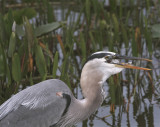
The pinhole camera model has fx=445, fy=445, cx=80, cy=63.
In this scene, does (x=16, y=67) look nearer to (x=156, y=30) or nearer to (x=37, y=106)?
(x=37, y=106)

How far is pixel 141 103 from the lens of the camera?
4.29 metres

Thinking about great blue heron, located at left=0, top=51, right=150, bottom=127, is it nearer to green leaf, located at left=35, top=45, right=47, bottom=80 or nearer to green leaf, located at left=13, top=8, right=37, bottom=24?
green leaf, located at left=35, top=45, right=47, bottom=80

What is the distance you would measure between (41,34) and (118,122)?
139 cm

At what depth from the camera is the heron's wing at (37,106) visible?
3.25 m

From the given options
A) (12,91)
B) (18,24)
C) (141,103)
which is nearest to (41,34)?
(18,24)

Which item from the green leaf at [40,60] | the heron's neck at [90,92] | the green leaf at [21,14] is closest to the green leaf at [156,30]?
the green leaf at [21,14]

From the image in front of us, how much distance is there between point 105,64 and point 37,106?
0.59 metres

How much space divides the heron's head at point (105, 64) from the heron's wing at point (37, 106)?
10.9 inches

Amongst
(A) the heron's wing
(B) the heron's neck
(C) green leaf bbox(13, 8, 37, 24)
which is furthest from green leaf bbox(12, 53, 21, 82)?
(C) green leaf bbox(13, 8, 37, 24)

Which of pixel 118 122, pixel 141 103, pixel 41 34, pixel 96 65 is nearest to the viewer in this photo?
pixel 96 65

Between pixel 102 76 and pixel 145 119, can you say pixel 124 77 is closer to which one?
pixel 145 119

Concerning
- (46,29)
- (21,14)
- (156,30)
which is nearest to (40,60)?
(46,29)

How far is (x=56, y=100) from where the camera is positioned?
335cm

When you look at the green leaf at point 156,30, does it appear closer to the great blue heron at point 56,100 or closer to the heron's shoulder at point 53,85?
the great blue heron at point 56,100
